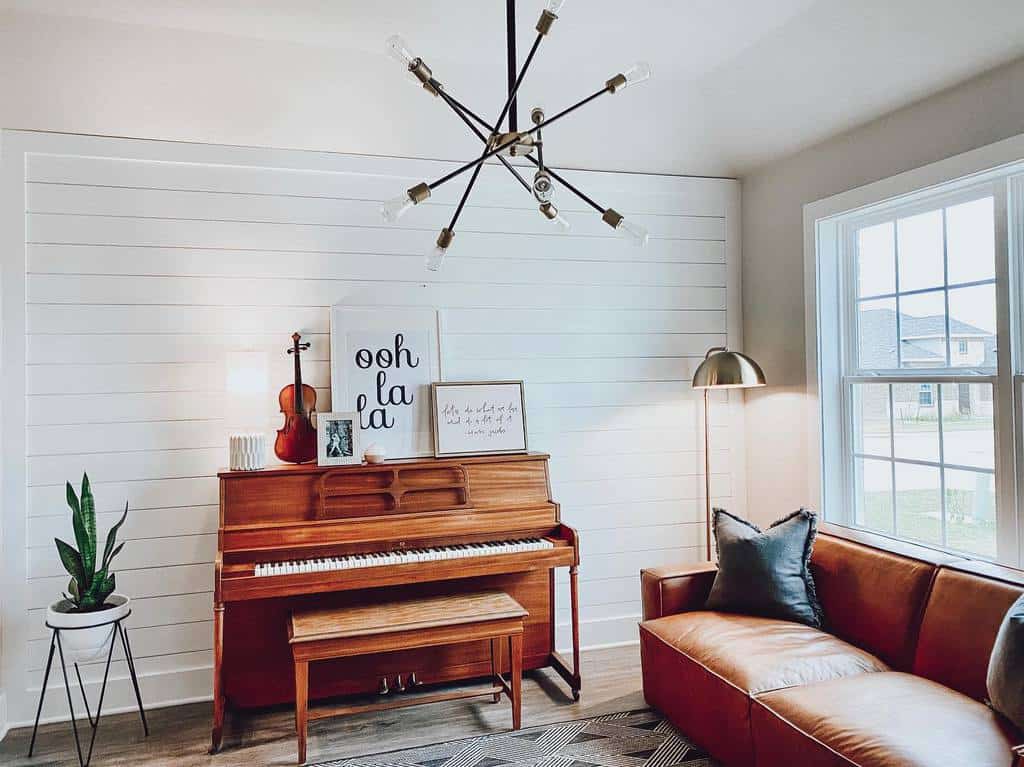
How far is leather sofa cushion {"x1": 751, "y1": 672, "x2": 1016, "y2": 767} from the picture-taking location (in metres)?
1.99

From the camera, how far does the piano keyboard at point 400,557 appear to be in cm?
306

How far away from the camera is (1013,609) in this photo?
219 cm

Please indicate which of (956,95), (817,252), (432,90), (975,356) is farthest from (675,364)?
(432,90)

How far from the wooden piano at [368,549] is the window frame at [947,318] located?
1.39m

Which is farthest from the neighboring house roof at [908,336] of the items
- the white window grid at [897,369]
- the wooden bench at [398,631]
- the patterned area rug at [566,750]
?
the wooden bench at [398,631]

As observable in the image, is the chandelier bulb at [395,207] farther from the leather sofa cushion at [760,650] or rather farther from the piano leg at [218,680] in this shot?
the leather sofa cushion at [760,650]

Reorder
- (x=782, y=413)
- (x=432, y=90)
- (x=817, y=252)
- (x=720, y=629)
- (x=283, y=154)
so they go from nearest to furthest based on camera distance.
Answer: (x=432, y=90)
(x=720, y=629)
(x=283, y=154)
(x=817, y=252)
(x=782, y=413)

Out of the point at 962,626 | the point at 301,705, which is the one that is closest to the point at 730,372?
the point at 962,626

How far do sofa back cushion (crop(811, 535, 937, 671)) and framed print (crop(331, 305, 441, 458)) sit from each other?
69.9 inches

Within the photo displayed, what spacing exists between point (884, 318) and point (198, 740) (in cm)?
339

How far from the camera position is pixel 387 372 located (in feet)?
12.1

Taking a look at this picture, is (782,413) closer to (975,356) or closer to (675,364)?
(675,364)

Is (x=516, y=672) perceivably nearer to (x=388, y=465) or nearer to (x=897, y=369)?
(x=388, y=465)

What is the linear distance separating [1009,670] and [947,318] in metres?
1.60
